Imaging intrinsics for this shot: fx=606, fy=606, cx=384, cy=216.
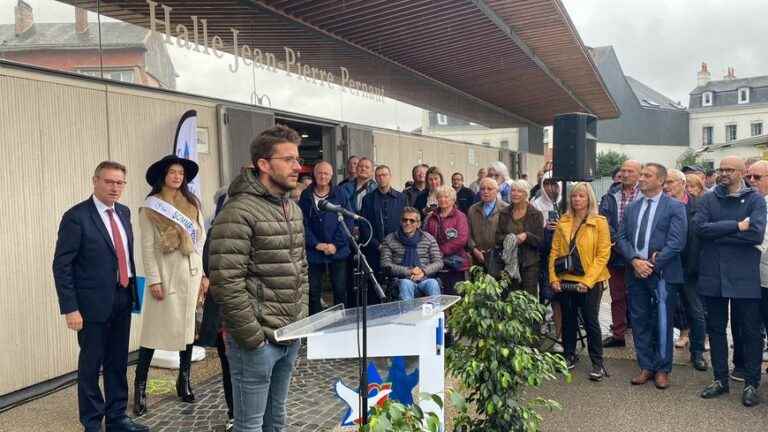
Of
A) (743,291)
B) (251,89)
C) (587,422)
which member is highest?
(251,89)

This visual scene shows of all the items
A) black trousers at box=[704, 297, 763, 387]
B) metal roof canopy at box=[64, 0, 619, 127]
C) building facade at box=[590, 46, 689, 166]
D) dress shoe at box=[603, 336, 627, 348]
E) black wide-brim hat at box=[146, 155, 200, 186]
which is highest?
building facade at box=[590, 46, 689, 166]

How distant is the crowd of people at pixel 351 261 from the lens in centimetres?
285

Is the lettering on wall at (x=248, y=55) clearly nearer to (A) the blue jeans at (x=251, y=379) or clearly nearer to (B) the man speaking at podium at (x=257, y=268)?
(B) the man speaking at podium at (x=257, y=268)

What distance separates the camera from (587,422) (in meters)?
4.40

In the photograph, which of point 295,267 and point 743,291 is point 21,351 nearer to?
point 295,267

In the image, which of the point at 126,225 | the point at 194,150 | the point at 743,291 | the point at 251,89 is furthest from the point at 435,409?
the point at 251,89

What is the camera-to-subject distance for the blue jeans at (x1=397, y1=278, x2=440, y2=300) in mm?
5922

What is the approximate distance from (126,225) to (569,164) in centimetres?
467

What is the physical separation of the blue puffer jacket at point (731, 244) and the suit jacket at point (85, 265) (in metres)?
4.48

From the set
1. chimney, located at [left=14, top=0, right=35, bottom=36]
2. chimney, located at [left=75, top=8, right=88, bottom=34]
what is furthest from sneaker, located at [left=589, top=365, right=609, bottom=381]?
chimney, located at [left=14, top=0, right=35, bottom=36]

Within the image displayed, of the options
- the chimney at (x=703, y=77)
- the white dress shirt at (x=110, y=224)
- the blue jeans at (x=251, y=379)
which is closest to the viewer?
the blue jeans at (x=251, y=379)

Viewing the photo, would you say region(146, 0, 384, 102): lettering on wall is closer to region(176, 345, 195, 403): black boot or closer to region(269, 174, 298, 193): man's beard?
region(176, 345, 195, 403): black boot

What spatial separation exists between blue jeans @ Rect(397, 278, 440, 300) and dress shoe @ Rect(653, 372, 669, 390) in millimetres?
2071

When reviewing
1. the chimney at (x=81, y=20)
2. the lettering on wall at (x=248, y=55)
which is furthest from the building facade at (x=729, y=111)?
the chimney at (x=81, y=20)
